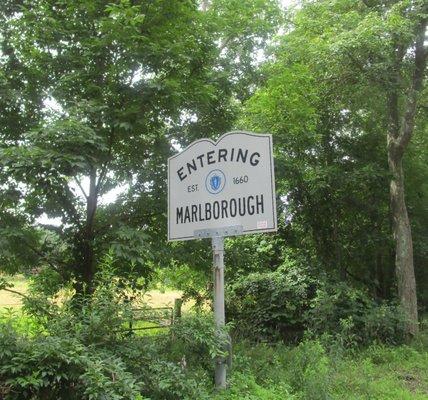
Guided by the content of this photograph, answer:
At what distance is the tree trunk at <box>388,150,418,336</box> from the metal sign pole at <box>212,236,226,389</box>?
8269 millimetres

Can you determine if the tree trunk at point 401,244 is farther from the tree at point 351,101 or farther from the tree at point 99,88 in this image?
the tree at point 99,88

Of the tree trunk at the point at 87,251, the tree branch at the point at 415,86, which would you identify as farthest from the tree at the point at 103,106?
the tree branch at the point at 415,86

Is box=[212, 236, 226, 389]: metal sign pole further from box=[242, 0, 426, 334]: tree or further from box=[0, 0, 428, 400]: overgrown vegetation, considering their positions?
box=[242, 0, 426, 334]: tree

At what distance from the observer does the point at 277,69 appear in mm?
10180

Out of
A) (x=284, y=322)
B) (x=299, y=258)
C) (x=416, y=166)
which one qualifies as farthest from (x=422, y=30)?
(x=284, y=322)

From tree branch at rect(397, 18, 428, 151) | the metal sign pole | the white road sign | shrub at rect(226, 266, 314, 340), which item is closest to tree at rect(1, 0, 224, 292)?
the white road sign

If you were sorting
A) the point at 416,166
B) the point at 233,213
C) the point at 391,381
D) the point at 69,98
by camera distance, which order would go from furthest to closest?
the point at 416,166 < the point at 391,381 < the point at 69,98 < the point at 233,213

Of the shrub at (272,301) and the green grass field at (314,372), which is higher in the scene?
the shrub at (272,301)

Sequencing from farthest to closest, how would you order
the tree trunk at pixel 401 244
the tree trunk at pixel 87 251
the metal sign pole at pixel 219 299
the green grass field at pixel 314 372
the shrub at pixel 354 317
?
the tree trunk at pixel 401 244, the shrub at pixel 354 317, the tree trunk at pixel 87 251, the green grass field at pixel 314 372, the metal sign pole at pixel 219 299

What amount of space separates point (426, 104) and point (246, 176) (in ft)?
33.7

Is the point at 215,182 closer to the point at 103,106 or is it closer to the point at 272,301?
the point at 103,106

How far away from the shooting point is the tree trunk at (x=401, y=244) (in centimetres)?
1160

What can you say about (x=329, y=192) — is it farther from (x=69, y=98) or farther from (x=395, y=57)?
(x=69, y=98)

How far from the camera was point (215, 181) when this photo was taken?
4746 mm
